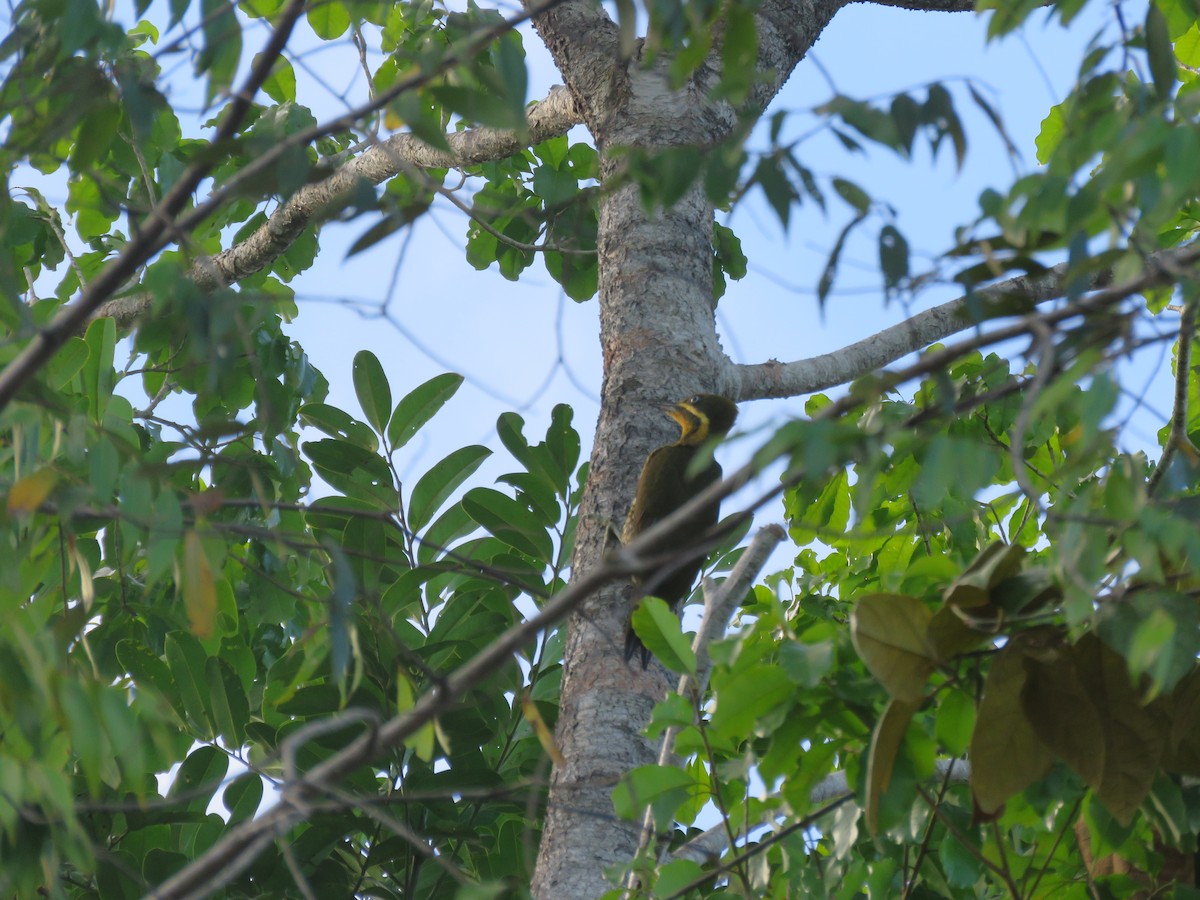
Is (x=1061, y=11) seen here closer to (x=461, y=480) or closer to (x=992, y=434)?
(x=992, y=434)

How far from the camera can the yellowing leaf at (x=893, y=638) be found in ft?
4.70

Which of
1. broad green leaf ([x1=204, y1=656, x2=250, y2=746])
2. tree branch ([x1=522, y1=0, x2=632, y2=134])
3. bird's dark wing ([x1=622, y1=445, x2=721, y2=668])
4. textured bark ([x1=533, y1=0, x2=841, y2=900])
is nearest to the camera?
textured bark ([x1=533, y1=0, x2=841, y2=900])

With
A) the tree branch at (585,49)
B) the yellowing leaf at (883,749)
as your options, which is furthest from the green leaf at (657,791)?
the tree branch at (585,49)

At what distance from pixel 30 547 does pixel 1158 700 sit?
58.8 inches

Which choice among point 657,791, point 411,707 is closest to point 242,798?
point 657,791

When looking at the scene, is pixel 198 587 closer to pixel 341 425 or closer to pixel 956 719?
pixel 956 719

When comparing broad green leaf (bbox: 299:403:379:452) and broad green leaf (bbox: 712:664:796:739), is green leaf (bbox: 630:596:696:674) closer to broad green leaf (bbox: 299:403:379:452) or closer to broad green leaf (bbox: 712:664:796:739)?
broad green leaf (bbox: 712:664:796:739)

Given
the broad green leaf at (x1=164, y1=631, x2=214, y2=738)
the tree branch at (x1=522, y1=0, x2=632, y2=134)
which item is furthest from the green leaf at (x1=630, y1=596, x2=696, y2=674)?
the tree branch at (x1=522, y1=0, x2=632, y2=134)

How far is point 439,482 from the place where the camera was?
3424 millimetres

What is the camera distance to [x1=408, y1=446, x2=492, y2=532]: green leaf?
11.2ft

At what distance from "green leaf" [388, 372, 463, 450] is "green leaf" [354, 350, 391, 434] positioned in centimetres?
3

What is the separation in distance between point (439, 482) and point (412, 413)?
0.70 ft

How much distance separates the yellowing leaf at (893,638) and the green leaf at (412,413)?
2081mm

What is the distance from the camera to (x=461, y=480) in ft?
A: 11.3
